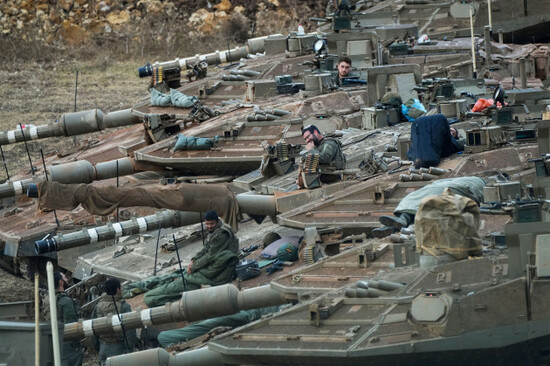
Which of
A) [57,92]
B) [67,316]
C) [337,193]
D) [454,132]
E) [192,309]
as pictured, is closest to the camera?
[192,309]

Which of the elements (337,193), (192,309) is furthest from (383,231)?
(192,309)

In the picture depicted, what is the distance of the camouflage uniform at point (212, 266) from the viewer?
26344 millimetres

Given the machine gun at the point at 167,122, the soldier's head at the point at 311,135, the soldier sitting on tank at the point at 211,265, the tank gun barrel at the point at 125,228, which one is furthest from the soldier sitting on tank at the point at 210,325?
the machine gun at the point at 167,122

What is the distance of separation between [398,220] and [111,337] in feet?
12.6

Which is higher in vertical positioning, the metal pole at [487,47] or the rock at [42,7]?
the metal pole at [487,47]

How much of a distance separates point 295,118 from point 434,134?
22.4 ft

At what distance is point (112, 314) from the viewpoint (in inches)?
1006

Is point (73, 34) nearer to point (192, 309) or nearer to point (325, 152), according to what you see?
point (325, 152)

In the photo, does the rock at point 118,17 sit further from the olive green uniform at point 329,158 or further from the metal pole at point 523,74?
the olive green uniform at point 329,158

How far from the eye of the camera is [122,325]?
23.6 meters

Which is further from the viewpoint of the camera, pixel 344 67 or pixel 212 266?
pixel 344 67

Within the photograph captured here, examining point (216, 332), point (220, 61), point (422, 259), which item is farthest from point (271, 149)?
point (220, 61)

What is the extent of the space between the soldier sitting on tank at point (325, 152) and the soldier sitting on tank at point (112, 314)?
12.1 ft

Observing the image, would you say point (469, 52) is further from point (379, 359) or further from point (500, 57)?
point (379, 359)
